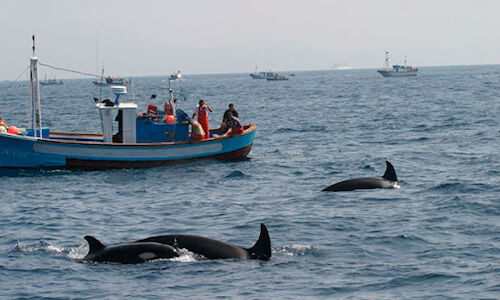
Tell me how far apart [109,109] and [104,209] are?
888 centimetres

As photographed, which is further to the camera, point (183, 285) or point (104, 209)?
point (104, 209)

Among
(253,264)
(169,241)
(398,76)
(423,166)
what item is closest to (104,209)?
(169,241)

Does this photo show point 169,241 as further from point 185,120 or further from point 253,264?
point 185,120

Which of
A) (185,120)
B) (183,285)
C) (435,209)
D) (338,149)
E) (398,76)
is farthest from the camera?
(398,76)

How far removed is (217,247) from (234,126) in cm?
1498

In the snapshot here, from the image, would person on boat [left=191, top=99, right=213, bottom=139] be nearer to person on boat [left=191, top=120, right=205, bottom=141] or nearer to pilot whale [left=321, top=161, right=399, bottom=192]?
person on boat [left=191, top=120, right=205, bottom=141]

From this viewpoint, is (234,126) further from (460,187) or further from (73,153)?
(460,187)

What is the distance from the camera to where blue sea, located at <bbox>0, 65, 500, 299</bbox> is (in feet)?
40.5

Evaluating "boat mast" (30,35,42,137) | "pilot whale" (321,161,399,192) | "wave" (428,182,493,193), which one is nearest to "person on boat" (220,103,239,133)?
"boat mast" (30,35,42,137)

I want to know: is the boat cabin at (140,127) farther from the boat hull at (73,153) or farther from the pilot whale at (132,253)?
the pilot whale at (132,253)

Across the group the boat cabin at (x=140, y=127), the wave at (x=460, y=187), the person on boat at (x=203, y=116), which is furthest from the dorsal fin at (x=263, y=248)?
the person on boat at (x=203, y=116)

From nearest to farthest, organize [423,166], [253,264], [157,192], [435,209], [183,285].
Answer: [183,285]
[253,264]
[435,209]
[157,192]
[423,166]

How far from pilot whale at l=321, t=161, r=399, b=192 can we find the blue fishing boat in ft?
26.8

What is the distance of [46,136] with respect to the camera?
28.5 m
